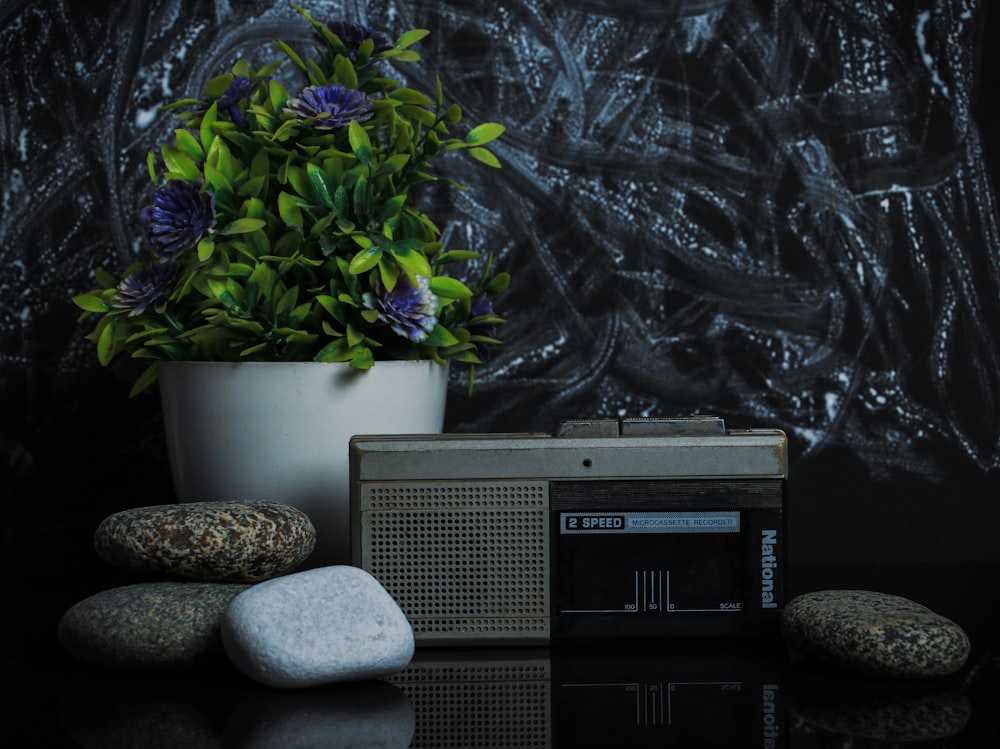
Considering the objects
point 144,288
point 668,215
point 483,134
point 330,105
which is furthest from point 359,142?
point 668,215

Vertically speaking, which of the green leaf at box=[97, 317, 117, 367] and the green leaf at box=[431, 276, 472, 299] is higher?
the green leaf at box=[431, 276, 472, 299]

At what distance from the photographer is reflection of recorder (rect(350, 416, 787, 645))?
37.6 inches

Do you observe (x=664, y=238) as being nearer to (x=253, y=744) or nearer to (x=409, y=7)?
(x=409, y=7)

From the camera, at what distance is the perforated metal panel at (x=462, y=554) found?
96cm

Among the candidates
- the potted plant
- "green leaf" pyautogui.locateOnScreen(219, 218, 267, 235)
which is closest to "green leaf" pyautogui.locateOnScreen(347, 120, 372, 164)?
the potted plant

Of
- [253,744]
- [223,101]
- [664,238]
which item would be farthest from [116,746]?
[664,238]

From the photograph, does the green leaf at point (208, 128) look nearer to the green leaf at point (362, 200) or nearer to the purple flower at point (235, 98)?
the purple flower at point (235, 98)

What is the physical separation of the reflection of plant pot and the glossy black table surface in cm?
21

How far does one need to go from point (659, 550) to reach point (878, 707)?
0.73ft

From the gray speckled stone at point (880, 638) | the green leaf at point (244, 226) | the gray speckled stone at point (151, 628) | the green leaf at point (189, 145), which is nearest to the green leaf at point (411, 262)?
the green leaf at point (244, 226)

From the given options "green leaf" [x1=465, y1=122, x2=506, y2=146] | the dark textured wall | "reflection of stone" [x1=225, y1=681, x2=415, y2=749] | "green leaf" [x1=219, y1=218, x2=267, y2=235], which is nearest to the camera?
"reflection of stone" [x1=225, y1=681, x2=415, y2=749]

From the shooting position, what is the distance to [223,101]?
3.76 feet

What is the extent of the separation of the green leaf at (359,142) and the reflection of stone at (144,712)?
511 millimetres

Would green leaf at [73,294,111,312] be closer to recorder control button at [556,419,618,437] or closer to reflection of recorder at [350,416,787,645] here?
reflection of recorder at [350,416,787,645]
